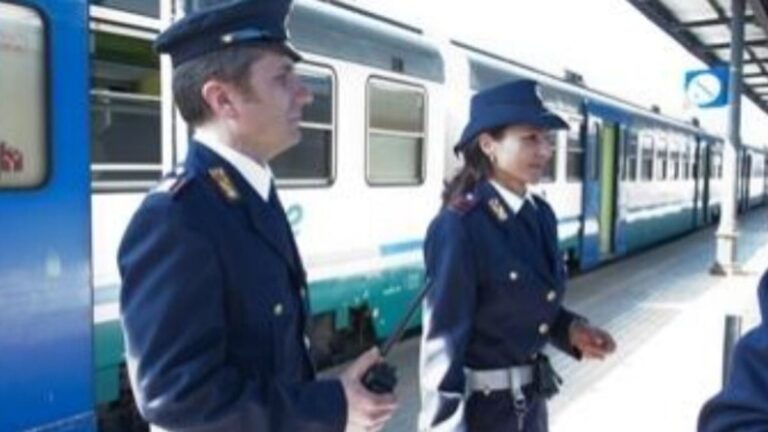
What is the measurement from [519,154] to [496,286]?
1.35ft

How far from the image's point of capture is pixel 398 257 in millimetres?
7586

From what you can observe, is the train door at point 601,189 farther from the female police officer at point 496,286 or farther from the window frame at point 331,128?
the female police officer at point 496,286

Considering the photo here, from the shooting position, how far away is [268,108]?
1916 millimetres

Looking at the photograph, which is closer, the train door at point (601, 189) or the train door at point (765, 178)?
the train door at point (601, 189)

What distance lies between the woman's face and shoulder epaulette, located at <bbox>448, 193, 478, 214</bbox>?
0.12 metres

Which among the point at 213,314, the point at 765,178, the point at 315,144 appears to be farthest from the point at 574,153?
the point at 765,178

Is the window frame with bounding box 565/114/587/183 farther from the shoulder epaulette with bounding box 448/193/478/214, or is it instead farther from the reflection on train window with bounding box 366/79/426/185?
the shoulder epaulette with bounding box 448/193/478/214

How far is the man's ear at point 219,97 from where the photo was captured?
1885 millimetres

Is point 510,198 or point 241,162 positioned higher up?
point 241,162

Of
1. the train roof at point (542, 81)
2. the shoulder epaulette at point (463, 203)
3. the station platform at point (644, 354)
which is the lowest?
the station platform at point (644, 354)

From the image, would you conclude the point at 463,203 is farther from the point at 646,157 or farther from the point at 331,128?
the point at 646,157

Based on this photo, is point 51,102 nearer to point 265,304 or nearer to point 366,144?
point 265,304

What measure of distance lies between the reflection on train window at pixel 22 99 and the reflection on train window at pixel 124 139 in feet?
1.74

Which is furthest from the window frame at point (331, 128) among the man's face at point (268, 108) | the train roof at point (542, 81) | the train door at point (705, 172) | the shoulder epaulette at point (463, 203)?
the train door at point (705, 172)
